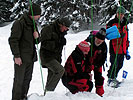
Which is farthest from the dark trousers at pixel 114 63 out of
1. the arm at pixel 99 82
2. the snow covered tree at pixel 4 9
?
the snow covered tree at pixel 4 9

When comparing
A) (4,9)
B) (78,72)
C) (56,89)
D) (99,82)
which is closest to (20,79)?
(78,72)

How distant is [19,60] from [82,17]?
590 inches

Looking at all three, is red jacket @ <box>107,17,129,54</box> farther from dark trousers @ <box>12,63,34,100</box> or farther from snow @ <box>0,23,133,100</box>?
dark trousers @ <box>12,63,34,100</box>

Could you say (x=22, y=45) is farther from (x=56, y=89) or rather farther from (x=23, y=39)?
(x=56, y=89)

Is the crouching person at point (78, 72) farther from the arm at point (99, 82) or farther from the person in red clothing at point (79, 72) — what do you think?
the arm at point (99, 82)

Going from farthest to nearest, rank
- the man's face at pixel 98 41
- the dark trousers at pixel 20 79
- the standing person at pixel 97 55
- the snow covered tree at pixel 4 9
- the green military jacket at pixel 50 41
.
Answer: the snow covered tree at pixel 4 9
the green military jacket at pixel 50 41
the standing person at pixel 97 55
the man's face at pixel 98 41
the dark trousers at pixel 20 79

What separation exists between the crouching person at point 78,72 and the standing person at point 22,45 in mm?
736

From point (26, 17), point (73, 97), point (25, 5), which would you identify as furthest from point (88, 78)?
point (25, 5)

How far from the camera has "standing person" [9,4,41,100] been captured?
2.77 m

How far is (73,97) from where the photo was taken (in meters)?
2.84

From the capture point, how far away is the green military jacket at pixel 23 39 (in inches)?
109

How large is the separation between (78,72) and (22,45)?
3.72 ft

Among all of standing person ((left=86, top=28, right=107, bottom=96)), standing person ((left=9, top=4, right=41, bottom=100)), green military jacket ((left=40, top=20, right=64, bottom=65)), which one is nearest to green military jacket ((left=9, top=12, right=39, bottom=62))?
standing person ((left=9, top=4, right=41, bottom=100))

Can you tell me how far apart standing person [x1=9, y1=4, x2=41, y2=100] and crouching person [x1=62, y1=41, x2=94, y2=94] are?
2.42 feet
